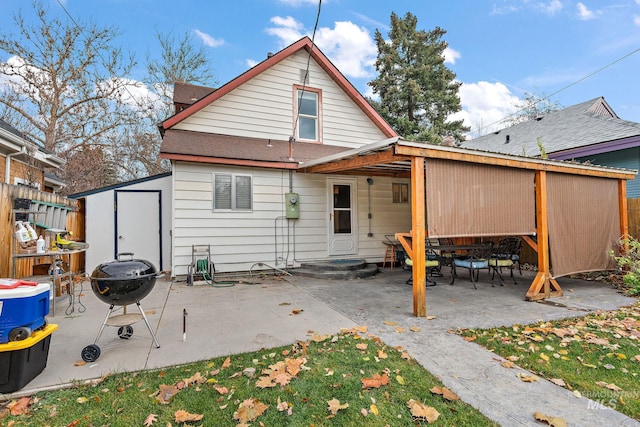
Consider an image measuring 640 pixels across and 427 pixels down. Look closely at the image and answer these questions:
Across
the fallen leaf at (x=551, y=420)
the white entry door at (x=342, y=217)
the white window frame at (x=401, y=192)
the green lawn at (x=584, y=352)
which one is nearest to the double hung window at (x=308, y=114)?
the white entry door at (x=342, y=217)

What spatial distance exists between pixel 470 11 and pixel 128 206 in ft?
42.5

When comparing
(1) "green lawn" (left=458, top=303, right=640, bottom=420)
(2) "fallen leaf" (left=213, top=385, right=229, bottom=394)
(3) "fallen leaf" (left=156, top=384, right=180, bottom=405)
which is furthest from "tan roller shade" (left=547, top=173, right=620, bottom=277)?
(3) "fallen leaf" (left=156, top=384, right=180, bottom=405)

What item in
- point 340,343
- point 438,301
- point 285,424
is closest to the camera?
point 285,424

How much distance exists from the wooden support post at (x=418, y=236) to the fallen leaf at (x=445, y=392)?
1.96 m

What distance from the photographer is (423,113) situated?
2095 cm

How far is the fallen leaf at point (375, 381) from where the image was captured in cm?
246

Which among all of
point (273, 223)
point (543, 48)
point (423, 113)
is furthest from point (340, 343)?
point (423, 113)

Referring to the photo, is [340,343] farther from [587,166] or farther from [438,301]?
[587,166]

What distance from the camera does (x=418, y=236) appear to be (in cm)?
438

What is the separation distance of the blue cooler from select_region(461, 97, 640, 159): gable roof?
1298 cm

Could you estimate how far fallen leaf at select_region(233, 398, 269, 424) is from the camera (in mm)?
2088

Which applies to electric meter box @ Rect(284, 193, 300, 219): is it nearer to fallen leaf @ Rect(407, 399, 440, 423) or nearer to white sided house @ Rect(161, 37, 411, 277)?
white sided house @ Rect(161, 37, 411, 277)

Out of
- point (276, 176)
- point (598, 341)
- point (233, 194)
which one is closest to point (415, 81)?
point (276, 176)
